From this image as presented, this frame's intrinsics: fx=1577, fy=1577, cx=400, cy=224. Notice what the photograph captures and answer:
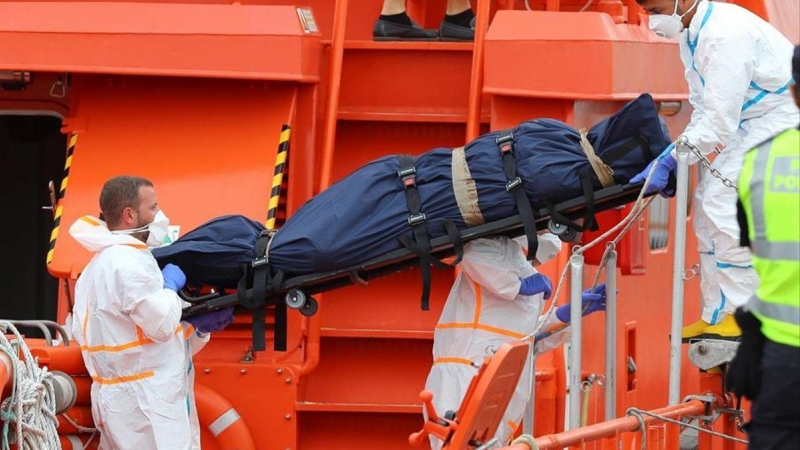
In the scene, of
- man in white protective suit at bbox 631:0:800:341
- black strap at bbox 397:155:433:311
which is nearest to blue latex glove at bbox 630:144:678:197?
man in white protective suit at bbox 631:0:800:341

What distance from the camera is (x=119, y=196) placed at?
5566mm

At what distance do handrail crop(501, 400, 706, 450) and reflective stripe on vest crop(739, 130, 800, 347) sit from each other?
112cm

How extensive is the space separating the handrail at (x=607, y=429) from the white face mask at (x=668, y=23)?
1.31 meters

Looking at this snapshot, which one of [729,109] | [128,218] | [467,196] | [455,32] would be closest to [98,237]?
[128,218]

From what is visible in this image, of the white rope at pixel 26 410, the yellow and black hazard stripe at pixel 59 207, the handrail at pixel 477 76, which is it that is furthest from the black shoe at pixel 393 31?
the white rope at pixel 26 410

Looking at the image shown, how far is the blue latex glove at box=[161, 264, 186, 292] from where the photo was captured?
18.2 feet

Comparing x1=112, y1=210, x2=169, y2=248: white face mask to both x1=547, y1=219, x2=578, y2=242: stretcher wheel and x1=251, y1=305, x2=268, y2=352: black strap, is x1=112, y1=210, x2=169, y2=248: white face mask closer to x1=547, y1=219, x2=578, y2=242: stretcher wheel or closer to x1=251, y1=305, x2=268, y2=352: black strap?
x1=251, y1=305, x2=268, y2=352: black strap

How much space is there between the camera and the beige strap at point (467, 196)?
218 inches

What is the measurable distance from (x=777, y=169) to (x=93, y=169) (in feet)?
11.8

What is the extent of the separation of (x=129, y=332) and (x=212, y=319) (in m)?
0.43

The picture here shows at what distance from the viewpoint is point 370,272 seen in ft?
18.8

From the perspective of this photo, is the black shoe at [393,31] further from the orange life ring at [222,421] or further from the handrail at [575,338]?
the handrail at [575,338]

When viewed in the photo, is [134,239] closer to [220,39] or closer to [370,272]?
[370,272]

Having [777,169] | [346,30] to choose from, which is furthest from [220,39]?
[777,169]
